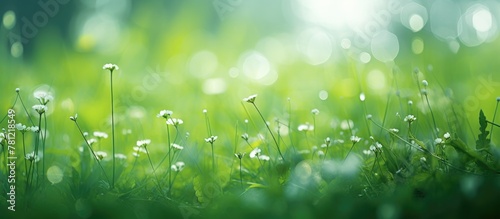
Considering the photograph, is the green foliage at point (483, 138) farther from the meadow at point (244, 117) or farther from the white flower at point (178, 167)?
the white flower at point (178, 167)

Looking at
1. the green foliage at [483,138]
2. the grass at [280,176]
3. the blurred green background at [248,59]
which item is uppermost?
the blurred green background at [248,59]

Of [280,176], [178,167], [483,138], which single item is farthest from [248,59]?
[483,138]

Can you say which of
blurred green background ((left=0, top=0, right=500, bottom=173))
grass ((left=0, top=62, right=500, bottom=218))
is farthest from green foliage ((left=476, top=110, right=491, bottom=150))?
blurred green background ((left=0, top=0, right=500, bottom=173))

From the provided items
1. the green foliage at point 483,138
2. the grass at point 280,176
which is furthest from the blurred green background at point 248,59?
the green foliage at point 483,138

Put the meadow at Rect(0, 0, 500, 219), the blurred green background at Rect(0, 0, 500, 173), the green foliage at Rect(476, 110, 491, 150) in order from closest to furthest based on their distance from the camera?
1. the meadow at Rect(0, 0, 500, 219)
2. the green foliage at Rect(476, 110, 491, 150)
3. the blurred green background at Rect(0, 0, 500, 173)

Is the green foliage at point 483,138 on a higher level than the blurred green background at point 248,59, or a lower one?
lower

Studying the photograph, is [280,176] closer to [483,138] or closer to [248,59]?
[483,138]

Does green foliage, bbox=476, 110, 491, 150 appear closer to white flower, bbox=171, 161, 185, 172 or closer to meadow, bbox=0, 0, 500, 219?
meadow, bbox=0, 0, 500, 219

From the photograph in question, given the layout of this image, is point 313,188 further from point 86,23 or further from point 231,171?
point 86,23

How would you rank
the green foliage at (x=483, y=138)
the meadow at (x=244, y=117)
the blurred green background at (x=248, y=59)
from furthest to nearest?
the blurred green background at (x=248, y=59) < the green foliage at (x=483, y=138) < the meadow at (x=244, y=117)
